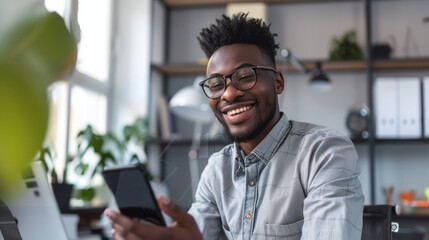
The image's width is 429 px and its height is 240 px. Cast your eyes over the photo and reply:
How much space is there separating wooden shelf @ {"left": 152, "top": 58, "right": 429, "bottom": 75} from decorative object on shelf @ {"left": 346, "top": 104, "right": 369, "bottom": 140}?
0.90 feet

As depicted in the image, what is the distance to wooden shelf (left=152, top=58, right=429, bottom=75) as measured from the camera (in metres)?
3.32

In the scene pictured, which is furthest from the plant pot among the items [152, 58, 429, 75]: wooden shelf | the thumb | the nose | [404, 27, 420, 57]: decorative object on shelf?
[404, 27, 420, 57]: decorative object on shelf

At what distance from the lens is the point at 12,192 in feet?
0.48

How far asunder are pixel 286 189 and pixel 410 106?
87.5 inches

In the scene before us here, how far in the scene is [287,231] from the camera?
3.64 feet

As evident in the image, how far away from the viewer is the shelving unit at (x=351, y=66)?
3.25 metres

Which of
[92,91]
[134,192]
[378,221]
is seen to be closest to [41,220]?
[134,192]

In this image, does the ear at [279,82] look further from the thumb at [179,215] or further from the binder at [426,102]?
the binder at [426,102]

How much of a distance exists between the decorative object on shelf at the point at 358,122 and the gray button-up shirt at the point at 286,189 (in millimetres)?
2138

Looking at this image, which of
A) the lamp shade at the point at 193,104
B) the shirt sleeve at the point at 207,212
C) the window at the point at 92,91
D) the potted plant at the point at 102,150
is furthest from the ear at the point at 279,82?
the window at the point at 92,91

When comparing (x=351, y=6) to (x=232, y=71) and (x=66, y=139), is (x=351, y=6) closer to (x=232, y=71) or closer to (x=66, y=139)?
(x=66, y=139)

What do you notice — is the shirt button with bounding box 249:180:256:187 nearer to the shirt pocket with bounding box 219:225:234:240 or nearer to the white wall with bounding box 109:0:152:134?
the shirt pocket with bounding box 219:225:234:240

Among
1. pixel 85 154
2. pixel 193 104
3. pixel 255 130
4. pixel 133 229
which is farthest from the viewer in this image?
pixel 193 104

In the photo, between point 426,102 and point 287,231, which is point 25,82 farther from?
point 426,102
